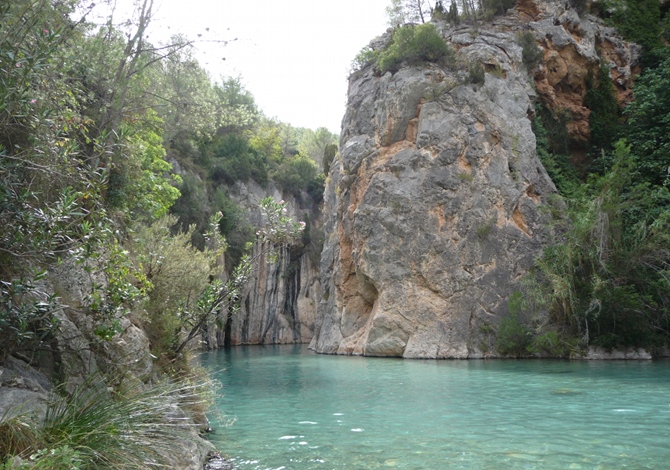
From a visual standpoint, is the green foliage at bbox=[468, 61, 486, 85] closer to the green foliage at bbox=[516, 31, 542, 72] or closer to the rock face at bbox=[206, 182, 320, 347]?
the green foliage at bbox=[516, 31, 542, 72]

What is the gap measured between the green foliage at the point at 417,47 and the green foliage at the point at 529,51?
10.8 ft

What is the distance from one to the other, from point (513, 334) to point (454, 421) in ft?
40.9

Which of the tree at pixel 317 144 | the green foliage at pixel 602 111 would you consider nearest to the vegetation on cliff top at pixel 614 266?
the green foliage at pixel 602 111

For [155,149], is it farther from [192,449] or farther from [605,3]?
[605,3]

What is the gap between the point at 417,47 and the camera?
969 inches

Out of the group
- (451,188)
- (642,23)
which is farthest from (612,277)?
(642,23)

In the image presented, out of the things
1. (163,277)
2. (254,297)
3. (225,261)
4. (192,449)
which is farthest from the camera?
(254,297)

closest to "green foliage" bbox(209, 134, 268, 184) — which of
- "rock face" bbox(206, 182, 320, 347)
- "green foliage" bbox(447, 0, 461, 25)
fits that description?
"rock face" bbox(206, 182, 320, 347)

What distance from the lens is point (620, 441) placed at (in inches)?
241

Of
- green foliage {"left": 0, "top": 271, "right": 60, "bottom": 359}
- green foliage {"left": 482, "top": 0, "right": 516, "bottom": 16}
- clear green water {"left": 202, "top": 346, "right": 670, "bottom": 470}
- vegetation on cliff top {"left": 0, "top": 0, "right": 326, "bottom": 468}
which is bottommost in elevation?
clear green water {"left": 202, "top": 346, "right": 670, "bottom": 470}

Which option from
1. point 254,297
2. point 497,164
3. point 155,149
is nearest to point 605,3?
point 497,164

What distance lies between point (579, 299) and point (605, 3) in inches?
671

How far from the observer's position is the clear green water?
222 inches

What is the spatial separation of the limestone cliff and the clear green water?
7453 mm
